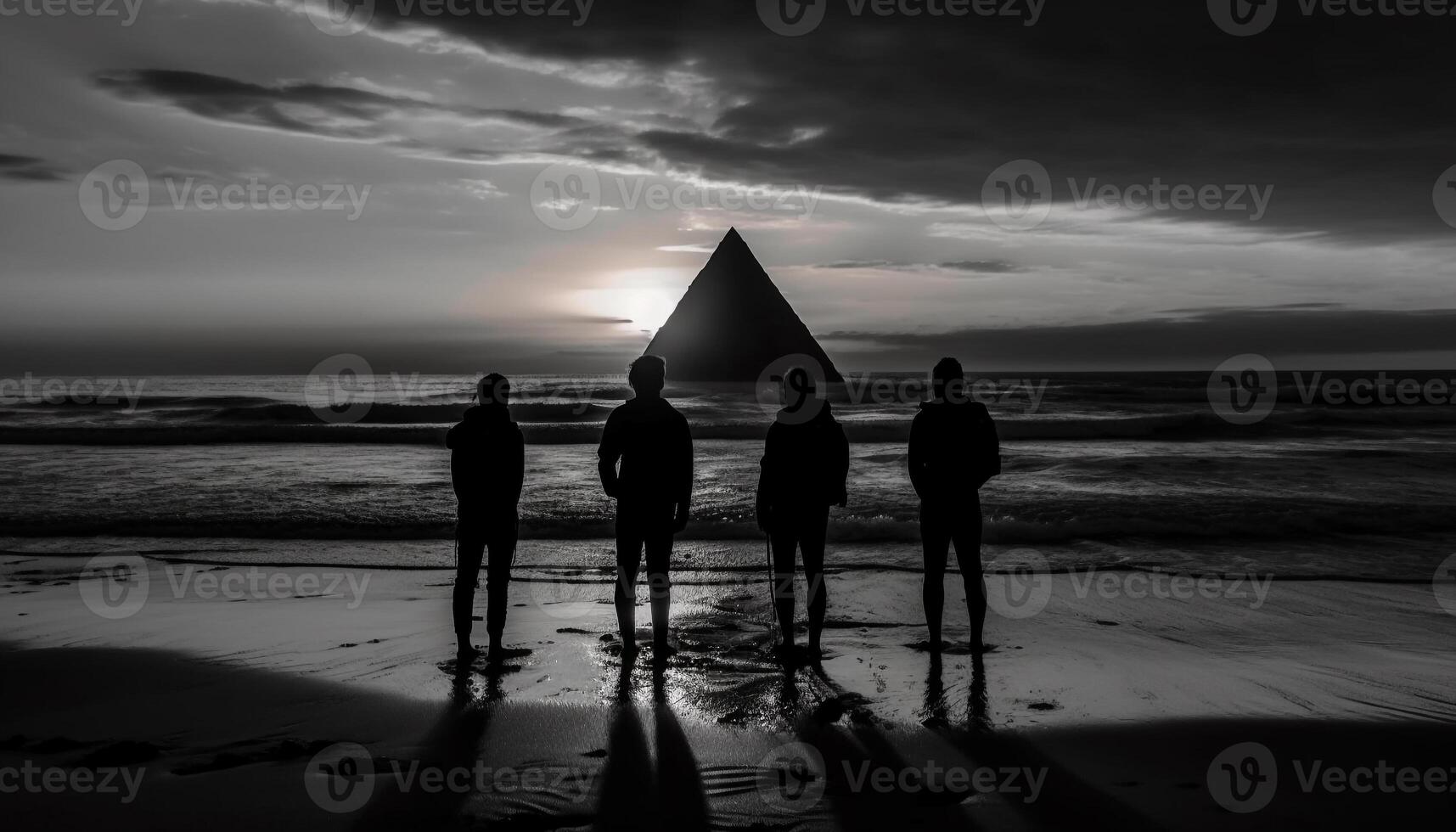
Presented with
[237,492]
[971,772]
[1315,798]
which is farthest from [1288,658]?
[237,492]

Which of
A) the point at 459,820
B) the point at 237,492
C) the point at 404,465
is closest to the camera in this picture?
the point at 459,820

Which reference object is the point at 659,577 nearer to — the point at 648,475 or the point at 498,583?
the point at 648,475

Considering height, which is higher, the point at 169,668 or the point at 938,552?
the point at 938,552

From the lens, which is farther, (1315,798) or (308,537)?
(308,537)

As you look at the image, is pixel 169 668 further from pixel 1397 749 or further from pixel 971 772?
pixel 1397 749

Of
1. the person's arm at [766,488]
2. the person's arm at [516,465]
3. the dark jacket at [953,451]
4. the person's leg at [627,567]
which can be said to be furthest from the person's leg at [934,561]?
the person's arm at [516,465]

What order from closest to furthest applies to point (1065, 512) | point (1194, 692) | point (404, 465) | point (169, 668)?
point (1194, 692)
point (169, 668)
point (1065, 512)
point (404, 465)

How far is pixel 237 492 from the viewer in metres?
12.3

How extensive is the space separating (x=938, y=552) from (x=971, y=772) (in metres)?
1.81

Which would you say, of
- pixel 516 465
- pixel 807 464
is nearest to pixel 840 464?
pixel 807 464

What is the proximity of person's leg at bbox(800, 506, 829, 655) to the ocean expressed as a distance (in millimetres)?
3066

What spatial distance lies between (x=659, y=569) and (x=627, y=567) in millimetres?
193

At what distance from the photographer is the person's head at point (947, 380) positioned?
16.3 feet

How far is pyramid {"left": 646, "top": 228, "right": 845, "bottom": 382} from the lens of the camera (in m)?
84.1
